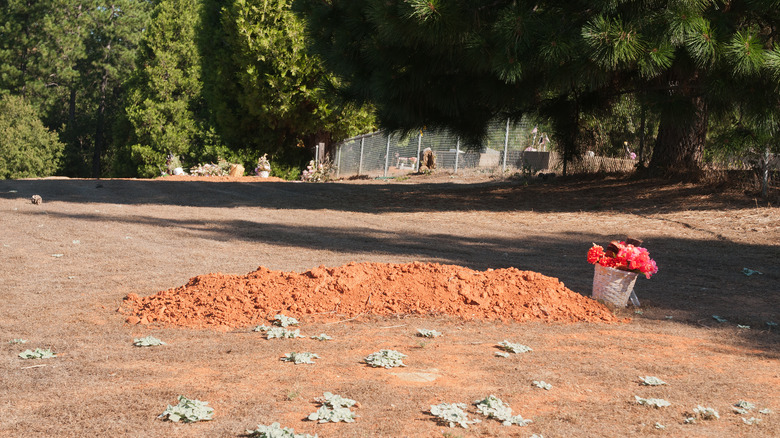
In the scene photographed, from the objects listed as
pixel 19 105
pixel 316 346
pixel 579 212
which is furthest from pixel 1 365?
pixel 19 105

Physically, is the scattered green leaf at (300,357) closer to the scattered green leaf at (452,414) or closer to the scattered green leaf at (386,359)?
the scattered green leaf at (386,359)

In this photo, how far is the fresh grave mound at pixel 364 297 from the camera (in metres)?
4.71

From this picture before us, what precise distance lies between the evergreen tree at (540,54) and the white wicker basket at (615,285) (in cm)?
420

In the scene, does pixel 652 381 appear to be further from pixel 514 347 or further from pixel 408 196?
pixel 408 196

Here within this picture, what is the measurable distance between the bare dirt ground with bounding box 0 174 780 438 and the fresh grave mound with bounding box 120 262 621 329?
0.35 ft

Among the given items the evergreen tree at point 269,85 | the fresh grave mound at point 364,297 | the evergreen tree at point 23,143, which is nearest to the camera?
the fresh grave mound at point 364,297

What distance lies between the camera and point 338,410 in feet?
9.50

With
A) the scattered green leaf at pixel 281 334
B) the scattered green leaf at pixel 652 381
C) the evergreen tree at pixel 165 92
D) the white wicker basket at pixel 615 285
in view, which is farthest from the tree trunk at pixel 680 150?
the evergreen tree at pixel 165 92

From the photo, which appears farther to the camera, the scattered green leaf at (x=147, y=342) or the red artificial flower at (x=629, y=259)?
the red artificial flower at (x=629, y=259)

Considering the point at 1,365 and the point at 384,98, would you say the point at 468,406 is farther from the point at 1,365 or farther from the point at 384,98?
the point at 384,98

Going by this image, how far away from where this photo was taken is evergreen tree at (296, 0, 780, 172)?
8812mm

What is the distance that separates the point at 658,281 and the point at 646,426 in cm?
374

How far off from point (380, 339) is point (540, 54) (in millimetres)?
6007

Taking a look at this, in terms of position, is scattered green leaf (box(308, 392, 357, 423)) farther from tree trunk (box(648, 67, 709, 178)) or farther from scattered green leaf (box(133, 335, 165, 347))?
tree trunk (box(648, 67, 709, 178))
